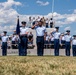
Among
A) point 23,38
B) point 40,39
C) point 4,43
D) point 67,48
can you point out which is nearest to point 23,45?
point 23,38

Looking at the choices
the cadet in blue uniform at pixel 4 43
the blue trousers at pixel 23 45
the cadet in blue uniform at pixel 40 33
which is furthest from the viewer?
the cadet in blue uniform at pixel 4 43

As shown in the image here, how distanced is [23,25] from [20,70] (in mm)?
11165

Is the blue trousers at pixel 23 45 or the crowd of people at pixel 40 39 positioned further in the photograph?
the blue trousers at pixel 23 45

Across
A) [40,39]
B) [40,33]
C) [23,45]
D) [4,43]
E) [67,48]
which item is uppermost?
[40,33]

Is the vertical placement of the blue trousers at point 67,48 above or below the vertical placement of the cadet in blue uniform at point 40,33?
below

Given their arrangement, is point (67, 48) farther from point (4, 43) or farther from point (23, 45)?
point (23, 45)

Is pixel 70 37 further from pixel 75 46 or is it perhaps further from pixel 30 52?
pixel 30 52

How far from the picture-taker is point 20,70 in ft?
24.5

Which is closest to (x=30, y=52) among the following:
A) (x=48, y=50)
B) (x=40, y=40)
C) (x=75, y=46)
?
(x=48, y=50)

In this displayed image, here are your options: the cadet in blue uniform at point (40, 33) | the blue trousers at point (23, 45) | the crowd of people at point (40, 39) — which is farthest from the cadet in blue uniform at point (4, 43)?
the cadet in blue uniform at point (40, 33)

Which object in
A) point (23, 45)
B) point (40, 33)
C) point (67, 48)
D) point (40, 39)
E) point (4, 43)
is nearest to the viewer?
point (40, 33)

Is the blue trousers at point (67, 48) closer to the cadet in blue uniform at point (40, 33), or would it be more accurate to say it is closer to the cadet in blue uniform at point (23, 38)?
the cadet in blue uniform at point (40, 33)

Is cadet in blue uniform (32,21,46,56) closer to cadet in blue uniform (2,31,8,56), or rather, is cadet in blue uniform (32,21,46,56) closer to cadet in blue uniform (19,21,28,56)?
cadet in blue uniform (19,21,28,56)

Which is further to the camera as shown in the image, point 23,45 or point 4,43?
point 4,43
